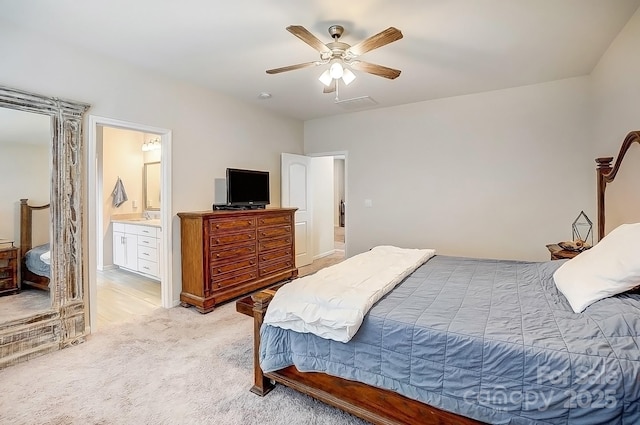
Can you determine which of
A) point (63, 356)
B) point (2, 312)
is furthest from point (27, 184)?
point (63, 356)

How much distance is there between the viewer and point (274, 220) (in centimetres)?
446

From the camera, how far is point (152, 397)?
6.69ft

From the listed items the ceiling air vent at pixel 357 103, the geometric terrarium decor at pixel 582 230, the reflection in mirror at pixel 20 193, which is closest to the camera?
the reflection in mirror at pixel 20 193

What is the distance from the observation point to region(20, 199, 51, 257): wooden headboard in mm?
2625

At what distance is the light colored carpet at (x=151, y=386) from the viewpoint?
6.10ft

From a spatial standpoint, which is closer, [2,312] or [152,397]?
[152,397]

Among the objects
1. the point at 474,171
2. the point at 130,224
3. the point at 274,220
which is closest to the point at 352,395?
the point at 274,220

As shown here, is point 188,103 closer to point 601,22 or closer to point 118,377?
point 118,377

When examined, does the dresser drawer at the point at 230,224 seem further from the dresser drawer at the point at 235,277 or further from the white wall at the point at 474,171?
the white wall at the point at 474,171

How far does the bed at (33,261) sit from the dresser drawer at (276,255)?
2.18 m

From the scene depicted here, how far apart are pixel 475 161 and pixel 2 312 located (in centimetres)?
517

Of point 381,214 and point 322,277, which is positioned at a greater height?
point 381,214

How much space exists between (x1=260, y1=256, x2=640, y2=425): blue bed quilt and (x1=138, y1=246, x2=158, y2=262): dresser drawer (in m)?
3.25

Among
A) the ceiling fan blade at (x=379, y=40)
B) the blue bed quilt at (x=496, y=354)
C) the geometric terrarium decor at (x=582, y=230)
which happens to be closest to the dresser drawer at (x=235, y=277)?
the blue bed quilt at (x=496, y=354)
